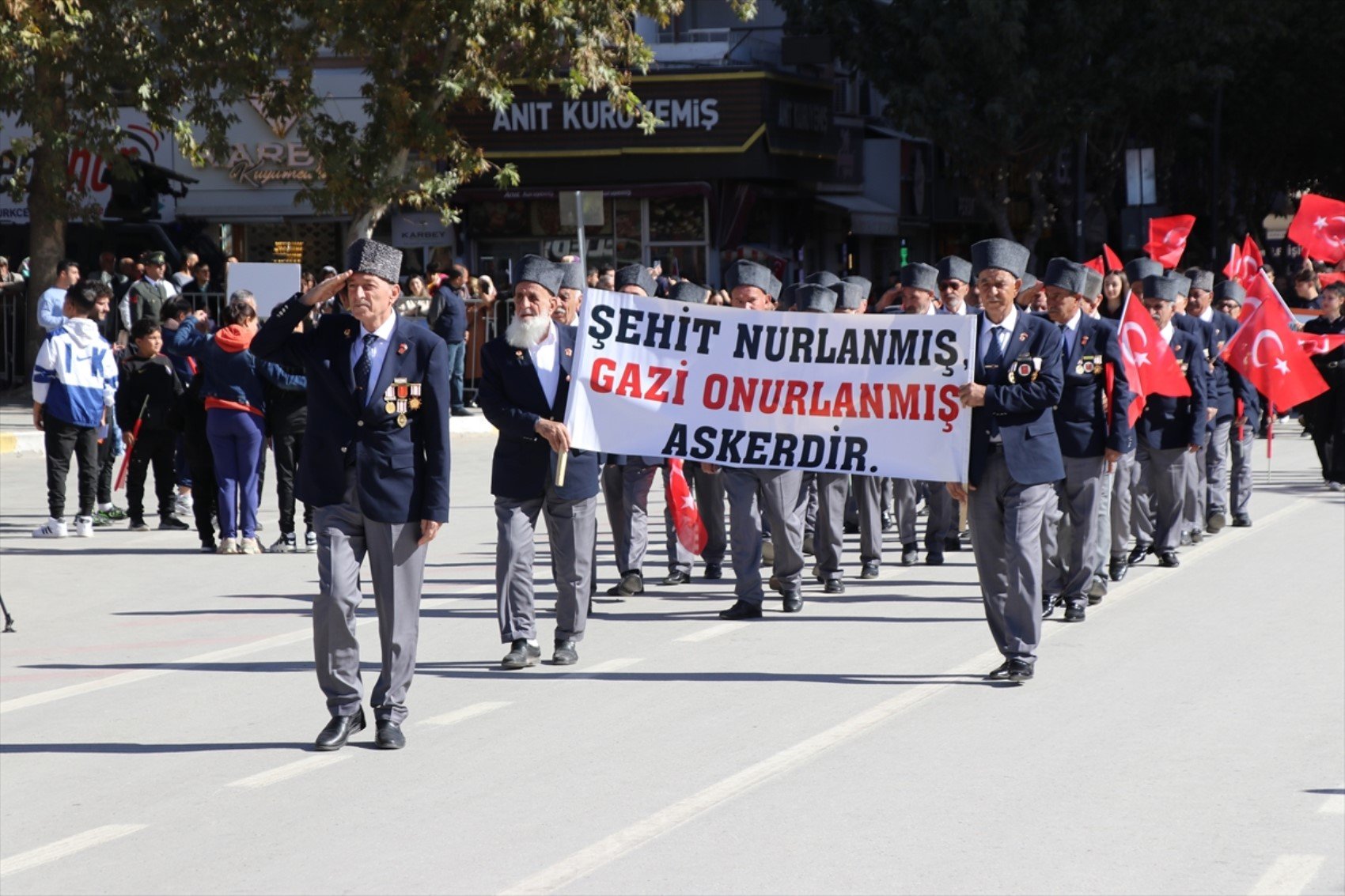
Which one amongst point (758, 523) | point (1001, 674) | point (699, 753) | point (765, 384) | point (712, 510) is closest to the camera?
point (699, 753)

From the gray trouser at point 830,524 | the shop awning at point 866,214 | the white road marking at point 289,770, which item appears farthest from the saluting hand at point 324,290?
the shop awning at point 866,214

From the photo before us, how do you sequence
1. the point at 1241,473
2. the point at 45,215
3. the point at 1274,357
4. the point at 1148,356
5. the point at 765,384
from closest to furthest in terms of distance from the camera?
the point at 765,384
the point at 1148,356
the point at 1241,473
the point at 1274,357
the point at 45,215

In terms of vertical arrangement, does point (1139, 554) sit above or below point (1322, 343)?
below

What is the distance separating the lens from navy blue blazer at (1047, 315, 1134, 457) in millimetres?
11672

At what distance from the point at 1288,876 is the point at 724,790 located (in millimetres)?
2059

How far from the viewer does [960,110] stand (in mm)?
→ 36812

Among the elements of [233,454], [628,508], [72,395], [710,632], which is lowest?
[710,632]

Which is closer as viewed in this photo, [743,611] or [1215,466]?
[743,611]

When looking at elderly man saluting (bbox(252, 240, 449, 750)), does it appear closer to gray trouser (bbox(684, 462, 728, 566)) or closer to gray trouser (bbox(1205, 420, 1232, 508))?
gray trouser (bbox(684, 462, 728, 566))

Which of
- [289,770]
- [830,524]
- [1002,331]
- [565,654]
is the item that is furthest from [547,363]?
[830,524]

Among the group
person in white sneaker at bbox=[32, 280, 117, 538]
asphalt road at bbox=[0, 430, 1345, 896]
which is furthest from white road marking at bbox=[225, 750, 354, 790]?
person in white sneaker at bbox=[32, 280, 117, 538]

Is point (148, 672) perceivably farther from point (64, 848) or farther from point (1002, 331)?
point (1002, 331)

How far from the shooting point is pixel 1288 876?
247 inches

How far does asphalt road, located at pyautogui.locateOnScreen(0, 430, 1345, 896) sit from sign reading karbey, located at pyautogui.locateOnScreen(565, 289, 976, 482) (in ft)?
3.44
